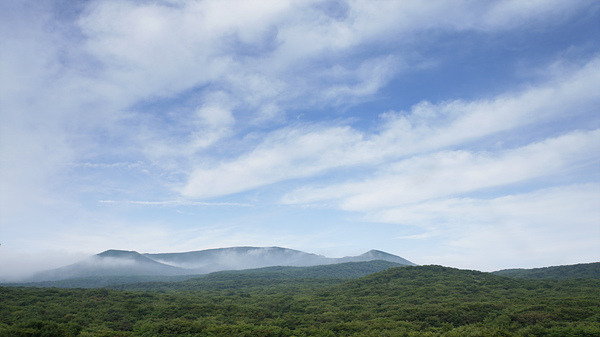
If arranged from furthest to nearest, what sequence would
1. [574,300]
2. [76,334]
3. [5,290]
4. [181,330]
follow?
[5,290]
[574,300]
[181,330]
[76,334]

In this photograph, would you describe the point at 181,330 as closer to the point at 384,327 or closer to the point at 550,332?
the point at 384,327

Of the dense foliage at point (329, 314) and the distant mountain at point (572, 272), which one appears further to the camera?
the distant mountain at point (572, 272)

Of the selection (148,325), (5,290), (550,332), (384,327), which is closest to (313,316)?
(384,327)

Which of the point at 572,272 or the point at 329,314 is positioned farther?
the point at 572,272

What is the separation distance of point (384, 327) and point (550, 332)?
627 inches

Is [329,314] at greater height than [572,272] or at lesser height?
lesser

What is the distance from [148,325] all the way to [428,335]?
30479 mm

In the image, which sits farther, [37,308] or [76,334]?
[37,308]

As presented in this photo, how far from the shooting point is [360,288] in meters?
85.8

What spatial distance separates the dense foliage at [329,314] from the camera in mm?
35812

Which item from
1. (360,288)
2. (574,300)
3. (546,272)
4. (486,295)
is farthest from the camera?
(546,272)

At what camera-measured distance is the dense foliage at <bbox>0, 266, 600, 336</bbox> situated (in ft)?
117

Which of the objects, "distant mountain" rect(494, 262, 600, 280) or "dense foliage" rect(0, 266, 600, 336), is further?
"distant mountain" rect(494, 262, 600, 280)

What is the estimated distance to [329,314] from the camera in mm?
50875
